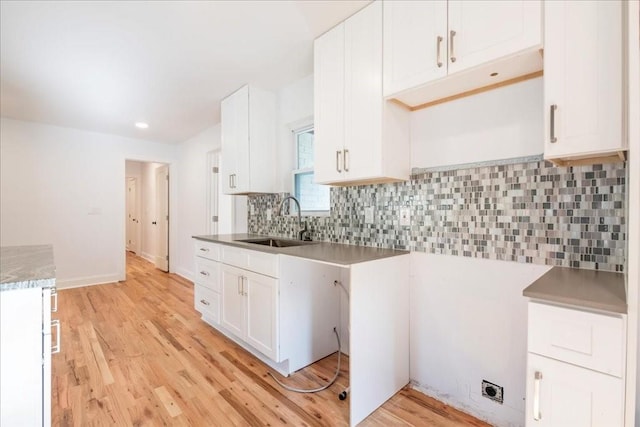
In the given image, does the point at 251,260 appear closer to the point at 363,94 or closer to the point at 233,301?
the point at 233,301

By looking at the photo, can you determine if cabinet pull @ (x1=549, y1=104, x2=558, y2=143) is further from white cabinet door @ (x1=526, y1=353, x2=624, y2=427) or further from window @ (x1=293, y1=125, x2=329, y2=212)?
window @ (x1=293, y1=125, x2=329, y2=212)

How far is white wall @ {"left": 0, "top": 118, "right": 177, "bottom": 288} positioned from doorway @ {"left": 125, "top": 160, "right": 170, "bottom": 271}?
0.77m

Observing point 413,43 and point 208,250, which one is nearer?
point 413,43

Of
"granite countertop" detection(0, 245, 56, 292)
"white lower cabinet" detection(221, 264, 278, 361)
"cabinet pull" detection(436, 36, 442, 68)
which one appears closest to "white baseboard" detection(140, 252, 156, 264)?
"white lower cabinet" detection(221, 264, 278, 361)

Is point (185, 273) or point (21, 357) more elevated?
point (21, 357)

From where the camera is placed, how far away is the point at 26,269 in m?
1.13

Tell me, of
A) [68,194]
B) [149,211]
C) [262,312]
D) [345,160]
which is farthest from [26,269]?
[149,211]

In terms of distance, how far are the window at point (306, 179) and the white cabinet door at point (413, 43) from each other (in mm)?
1221

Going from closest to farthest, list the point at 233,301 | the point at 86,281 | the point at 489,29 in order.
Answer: the point at 489,29, the point at 233,301, the point at 86,281

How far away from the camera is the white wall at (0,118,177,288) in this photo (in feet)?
13.1

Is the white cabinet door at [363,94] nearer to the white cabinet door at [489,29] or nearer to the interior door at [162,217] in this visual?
the white cabinet door at [489,29]

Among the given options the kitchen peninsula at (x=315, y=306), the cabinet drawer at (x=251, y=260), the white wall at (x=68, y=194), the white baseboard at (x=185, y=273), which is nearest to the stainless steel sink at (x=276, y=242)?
the kitchen peninsula at (x=315, y=306)

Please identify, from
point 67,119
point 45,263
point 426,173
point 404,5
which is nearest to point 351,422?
point 426,173

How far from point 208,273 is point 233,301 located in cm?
54
